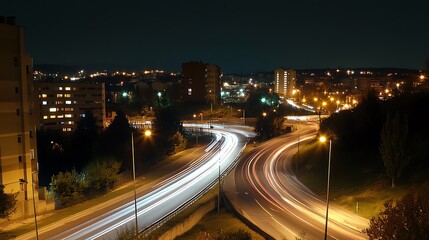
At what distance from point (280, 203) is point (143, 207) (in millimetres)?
12105

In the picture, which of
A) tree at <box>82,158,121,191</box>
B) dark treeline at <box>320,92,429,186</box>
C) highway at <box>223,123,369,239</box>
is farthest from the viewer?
tree at <box>82,158,121,191</box>

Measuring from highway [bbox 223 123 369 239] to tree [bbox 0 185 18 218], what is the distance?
18.3 meters

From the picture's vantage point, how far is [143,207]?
34.7 m

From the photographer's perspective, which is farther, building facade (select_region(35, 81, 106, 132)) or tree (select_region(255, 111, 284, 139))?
building facade (select_region(35, 81, 106, 132))

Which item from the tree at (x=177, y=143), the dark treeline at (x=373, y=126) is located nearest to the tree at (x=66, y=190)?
the tree at (x=177, y=143)

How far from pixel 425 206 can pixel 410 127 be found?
2930cm

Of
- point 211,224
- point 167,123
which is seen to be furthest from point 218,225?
point 167,123

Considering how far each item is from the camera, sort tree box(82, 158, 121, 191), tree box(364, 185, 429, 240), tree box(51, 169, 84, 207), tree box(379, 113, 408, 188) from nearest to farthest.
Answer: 1. tree box(364, 185, 429, 240)
2. tree box(379, 113, 408, 188)
3. tree box(51, 169, 84, 207)
4. tree box(82, 158, 121, 191)

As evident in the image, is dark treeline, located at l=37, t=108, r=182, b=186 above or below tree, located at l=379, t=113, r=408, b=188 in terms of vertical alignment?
below

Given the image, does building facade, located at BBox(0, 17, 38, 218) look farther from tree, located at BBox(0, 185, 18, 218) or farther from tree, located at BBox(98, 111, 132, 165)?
tree, located at BBox(98, 111, 132, 165)

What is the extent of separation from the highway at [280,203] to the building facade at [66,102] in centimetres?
5348

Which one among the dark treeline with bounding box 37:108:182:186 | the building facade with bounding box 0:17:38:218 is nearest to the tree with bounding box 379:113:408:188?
the building facade with bounding box 0:17:38:218

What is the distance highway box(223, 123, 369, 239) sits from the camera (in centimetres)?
2722

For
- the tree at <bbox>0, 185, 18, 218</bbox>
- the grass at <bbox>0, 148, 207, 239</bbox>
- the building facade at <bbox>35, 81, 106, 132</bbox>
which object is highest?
the building facade at <bbox>35, 81, 106, 132</bbox>
